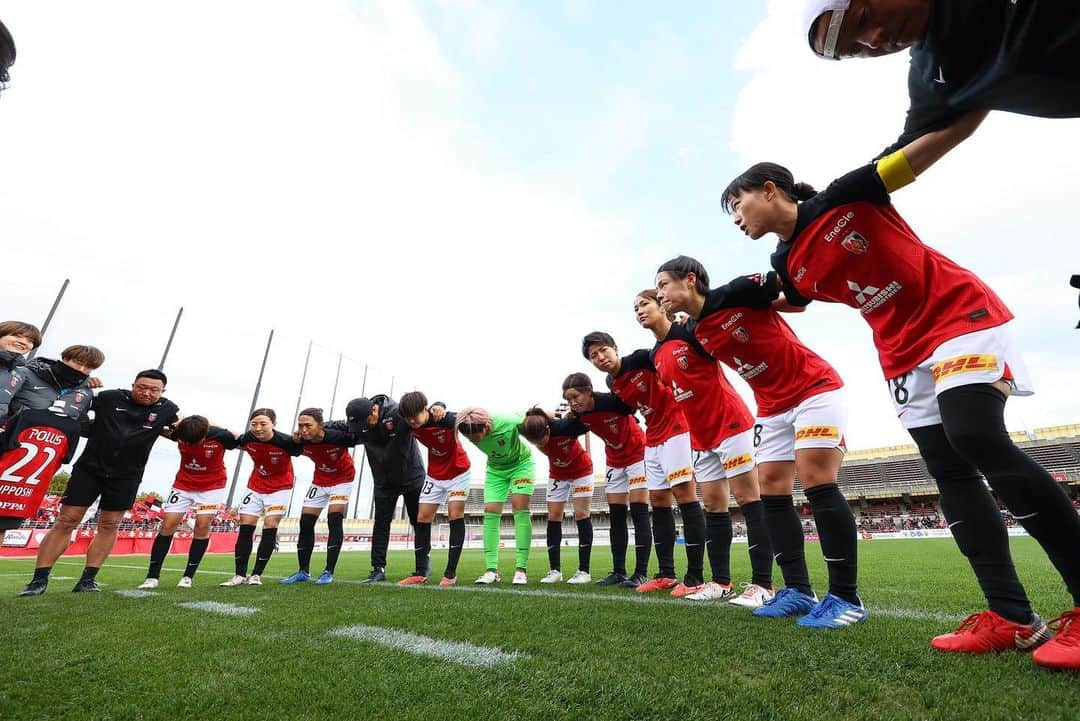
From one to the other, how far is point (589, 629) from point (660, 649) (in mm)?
497

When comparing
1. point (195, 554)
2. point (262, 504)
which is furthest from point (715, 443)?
point (195, 554)

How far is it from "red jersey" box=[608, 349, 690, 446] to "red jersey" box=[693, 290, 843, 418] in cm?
149

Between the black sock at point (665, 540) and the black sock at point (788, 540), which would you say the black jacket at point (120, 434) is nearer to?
the black sock at point (665, 540)

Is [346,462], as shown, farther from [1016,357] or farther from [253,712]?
[1016,357]

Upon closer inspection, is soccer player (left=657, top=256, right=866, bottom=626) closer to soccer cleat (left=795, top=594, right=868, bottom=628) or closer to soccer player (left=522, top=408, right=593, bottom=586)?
soccer cleat (left=795, top=594, right=868, bottom=628)

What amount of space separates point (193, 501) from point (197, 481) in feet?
0.78

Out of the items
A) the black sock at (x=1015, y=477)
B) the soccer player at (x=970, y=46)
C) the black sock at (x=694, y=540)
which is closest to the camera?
the soccer player at (x=970, y=46)

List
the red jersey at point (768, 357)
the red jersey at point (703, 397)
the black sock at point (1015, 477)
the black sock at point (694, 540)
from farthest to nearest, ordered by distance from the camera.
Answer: the black sock at point (694, 540), the red jersey at point (703, 397), the red jersey at point (768, 357), the black sock at point (1015, 477)

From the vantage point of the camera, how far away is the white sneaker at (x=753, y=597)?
3.23 metres

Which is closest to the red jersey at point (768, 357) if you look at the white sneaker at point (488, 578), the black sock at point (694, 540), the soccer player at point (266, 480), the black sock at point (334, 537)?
the black sock at point (694, 540)

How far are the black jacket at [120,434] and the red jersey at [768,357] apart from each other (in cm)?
569

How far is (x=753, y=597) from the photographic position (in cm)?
329

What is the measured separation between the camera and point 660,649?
203 cm

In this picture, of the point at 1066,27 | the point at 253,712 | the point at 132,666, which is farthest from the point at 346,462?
the point at 1066,27
